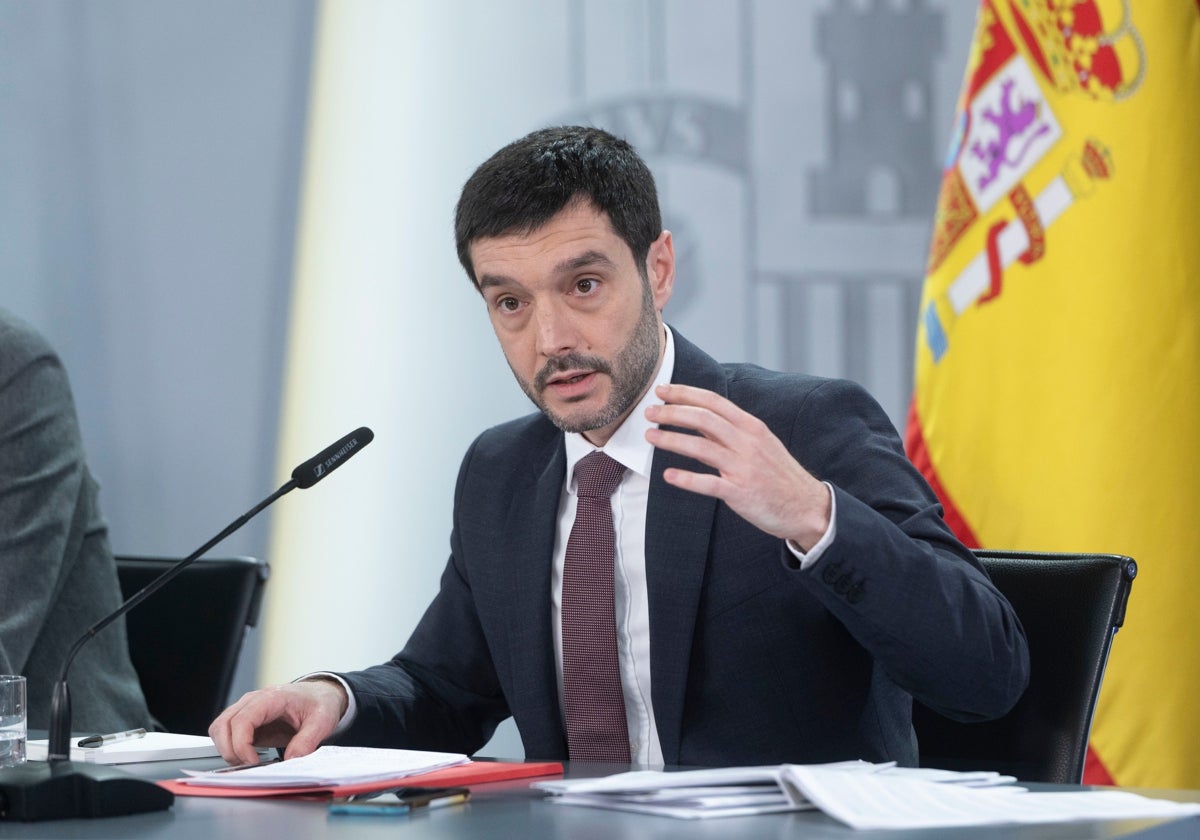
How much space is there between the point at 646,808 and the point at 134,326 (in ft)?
8.99

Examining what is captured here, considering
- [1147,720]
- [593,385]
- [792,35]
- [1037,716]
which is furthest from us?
[792,35]

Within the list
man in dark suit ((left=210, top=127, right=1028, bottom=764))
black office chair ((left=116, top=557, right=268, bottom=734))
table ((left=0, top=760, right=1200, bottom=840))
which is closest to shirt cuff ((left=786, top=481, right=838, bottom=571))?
man in dark suit ((left=210, top=127, right=1028, bottom=764))

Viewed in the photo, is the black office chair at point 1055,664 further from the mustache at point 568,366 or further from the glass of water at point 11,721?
→ the glass of water at point 11,721

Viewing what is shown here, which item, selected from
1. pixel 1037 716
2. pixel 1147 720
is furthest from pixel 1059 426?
pixel 1037 716

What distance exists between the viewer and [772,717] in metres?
1.61

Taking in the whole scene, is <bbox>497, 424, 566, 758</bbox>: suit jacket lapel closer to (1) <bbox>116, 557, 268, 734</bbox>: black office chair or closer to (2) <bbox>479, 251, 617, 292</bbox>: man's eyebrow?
(2) <bbox>479, 251, 617, 292</bbox>: man's eyebrow

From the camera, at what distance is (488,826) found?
100 centimetres

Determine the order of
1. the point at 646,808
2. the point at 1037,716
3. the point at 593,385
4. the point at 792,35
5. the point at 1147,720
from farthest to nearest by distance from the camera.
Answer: the point at 792,35
the point at 1147,720
the point at 593,385
the point at 1037,716
the point at 646,808

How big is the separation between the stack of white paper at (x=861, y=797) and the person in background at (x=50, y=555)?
4.05 feet

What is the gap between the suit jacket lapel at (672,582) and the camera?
1607 millimetres

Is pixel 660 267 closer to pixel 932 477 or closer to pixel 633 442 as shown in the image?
pixel 633 442

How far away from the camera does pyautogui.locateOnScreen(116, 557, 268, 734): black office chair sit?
2203 mm

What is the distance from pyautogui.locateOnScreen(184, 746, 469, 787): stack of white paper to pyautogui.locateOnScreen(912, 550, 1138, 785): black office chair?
2.10 ft

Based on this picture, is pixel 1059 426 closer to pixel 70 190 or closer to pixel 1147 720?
pixel 1147 720
